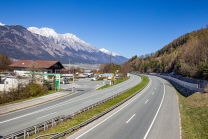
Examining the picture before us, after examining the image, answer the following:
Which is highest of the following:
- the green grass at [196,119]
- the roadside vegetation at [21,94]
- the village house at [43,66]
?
the village house at [43,66]

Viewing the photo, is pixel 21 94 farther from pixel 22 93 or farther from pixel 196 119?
pixel 196 119

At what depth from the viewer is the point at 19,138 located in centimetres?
1627

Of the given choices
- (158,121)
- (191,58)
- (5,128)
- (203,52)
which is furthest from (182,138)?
(191,58)

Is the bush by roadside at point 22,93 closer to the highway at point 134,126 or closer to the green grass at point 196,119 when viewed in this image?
the highway at point 134,126

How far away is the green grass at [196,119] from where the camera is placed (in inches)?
732

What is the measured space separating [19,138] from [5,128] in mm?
5166

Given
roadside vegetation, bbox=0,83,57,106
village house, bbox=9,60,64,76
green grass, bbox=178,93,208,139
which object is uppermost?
village house, bbox=9,60,64,76

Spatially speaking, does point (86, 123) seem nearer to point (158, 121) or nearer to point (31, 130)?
point (31, 130)

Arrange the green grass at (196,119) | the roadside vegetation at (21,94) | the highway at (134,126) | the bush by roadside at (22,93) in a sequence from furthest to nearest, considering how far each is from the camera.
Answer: the bush by roadside at (22,93), the roadside vegetation at (21,94), the green grass at (196,119), the highway at (134,126)

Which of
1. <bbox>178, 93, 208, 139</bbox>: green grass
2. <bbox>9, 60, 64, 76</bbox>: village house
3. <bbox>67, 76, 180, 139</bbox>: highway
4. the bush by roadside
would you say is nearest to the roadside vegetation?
the bush by roadside

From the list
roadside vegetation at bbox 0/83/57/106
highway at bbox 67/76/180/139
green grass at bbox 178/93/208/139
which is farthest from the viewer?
roadside vegetation at bbox 0/83/57/106

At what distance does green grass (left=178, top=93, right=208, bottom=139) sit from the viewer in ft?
61.0

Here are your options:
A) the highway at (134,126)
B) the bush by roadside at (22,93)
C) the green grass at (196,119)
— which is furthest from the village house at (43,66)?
the green grass at (196,119)

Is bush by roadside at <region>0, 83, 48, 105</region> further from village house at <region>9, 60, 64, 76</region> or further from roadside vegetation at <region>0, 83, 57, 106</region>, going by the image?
village house at <region>9, 60, 64, 76</region>
